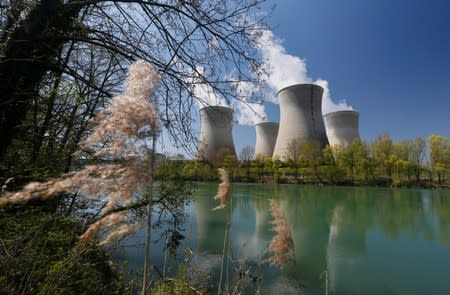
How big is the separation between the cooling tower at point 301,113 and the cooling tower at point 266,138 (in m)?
7.48

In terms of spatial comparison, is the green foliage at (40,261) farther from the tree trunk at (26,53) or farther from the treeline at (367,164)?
the treeline at (367,164)

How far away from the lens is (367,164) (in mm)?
18703

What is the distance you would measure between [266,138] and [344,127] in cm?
884

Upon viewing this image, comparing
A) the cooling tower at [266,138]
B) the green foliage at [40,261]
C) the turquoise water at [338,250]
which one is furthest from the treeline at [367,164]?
the green foliage at [40,261]

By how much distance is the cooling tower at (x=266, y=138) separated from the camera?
2972cm

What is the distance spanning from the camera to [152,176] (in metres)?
0.52

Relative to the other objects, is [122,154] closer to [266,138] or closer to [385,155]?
[385,155]

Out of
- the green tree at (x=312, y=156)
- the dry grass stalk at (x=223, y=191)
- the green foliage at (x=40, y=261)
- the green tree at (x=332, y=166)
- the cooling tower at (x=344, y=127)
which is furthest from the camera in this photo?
the cooling tower at (x=344, y=127)

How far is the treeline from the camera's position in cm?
1808

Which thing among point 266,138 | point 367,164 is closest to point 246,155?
point 266,138

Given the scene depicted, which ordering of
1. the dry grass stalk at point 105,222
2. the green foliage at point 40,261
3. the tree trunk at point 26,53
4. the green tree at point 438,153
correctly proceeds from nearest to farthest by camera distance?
the dry grass stalk at point 105,222 → the green foliage at point 40,261 → the tree trunk at point 26,53 → the green tree at point 438,153

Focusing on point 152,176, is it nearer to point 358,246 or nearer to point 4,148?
point 4,148

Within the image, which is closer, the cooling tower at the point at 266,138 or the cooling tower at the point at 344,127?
the cooling tower at the point at 344,127

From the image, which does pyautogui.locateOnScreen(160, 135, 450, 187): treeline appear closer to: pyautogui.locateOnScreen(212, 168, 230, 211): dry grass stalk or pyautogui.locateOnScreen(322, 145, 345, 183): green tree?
pyautogui.locateOnScreen(322, 145, 345, 183): green tree
